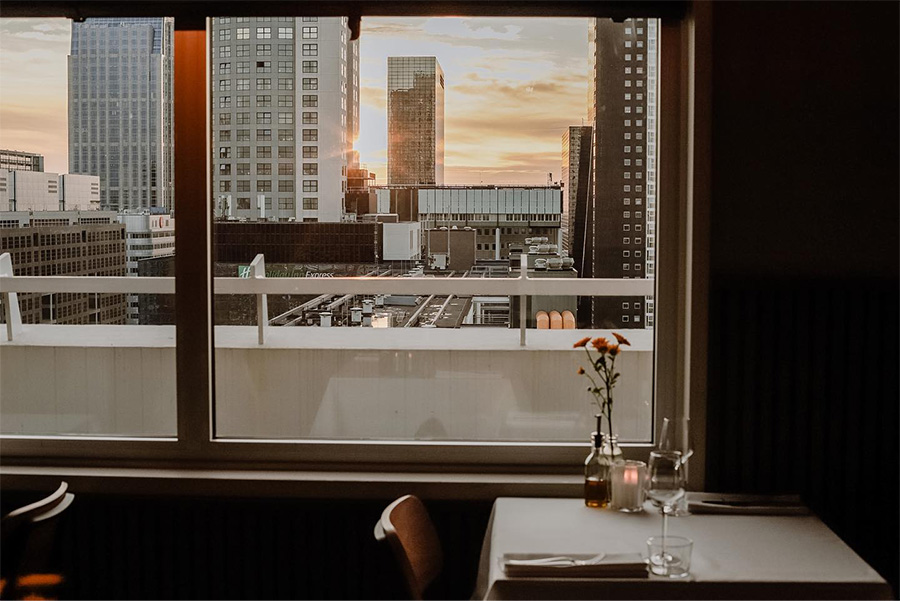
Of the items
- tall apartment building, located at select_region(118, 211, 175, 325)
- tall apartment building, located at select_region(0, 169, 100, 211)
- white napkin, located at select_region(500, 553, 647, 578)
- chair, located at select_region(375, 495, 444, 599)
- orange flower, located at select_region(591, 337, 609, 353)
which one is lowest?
chair, located at select_region(375, 495, 444, 599)

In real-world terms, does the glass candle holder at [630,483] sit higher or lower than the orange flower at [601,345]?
lower

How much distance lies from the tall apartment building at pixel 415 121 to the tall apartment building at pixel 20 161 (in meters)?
1.20

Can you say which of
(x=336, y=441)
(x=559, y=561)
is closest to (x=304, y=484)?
(x=336, y=441)

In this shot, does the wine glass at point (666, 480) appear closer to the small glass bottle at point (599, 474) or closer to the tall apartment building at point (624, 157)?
the small glass bottle at point (599, 474)

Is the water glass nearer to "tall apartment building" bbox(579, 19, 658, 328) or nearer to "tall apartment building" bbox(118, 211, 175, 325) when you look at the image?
"tall apartment building" bbox(579, 19, 658, 328)

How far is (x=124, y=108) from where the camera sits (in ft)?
8.86

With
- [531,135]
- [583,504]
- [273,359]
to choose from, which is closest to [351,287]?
[273,359]

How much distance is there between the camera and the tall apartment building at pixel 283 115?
2633 millimetres

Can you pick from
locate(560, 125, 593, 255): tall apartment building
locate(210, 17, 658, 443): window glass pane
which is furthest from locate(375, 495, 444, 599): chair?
locate(560, 125, 593, 255): tall apartment building

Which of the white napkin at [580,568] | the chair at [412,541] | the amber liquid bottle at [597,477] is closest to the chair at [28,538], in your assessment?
the chair at [412,541]

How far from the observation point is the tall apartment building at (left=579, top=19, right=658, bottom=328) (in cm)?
259

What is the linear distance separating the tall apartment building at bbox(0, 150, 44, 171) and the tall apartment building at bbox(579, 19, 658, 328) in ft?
6.25

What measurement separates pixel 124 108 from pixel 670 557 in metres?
2.20

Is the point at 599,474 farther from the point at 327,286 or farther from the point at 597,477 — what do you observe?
the point at 327,286
